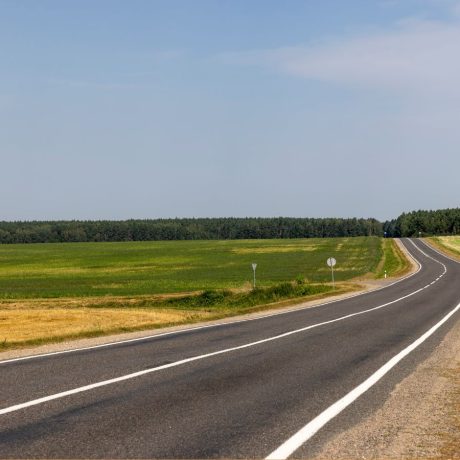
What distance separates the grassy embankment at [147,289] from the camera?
28328 millimetres

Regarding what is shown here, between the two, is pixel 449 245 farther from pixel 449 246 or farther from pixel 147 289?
pixel 147 289

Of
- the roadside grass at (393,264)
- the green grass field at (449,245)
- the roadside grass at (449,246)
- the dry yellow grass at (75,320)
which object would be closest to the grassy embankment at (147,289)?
the dry yellow grass at (75,320)

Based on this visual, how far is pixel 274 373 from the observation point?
1272 centimetres

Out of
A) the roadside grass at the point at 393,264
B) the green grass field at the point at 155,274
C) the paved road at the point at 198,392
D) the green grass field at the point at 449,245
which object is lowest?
the green grass field at the point at 155,274

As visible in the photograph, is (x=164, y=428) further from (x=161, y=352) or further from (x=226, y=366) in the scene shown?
(x=161, y=352)

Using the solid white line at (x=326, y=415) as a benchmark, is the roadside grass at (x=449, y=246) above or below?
below

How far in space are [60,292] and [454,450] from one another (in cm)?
4720

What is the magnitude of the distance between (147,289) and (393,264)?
4048 centimetres

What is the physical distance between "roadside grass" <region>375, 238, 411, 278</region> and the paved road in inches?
2073

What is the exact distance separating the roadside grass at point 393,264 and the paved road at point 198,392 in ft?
173

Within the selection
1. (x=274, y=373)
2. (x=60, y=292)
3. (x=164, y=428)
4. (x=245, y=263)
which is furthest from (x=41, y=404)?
(x=245, y=263)

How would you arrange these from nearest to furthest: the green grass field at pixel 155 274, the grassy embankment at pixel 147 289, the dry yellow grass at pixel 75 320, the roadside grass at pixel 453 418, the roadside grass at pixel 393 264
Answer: the roadside grass at pixel 453 418, the dry yellow grass at pixel 75 320, the grassy embankment at pixel 147 289, the green grass field at pixel 155 274, the roadside grass at pixel 393 264

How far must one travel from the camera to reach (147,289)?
179ft

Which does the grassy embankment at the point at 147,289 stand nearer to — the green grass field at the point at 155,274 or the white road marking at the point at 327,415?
the green grass field at the point at 155,274
